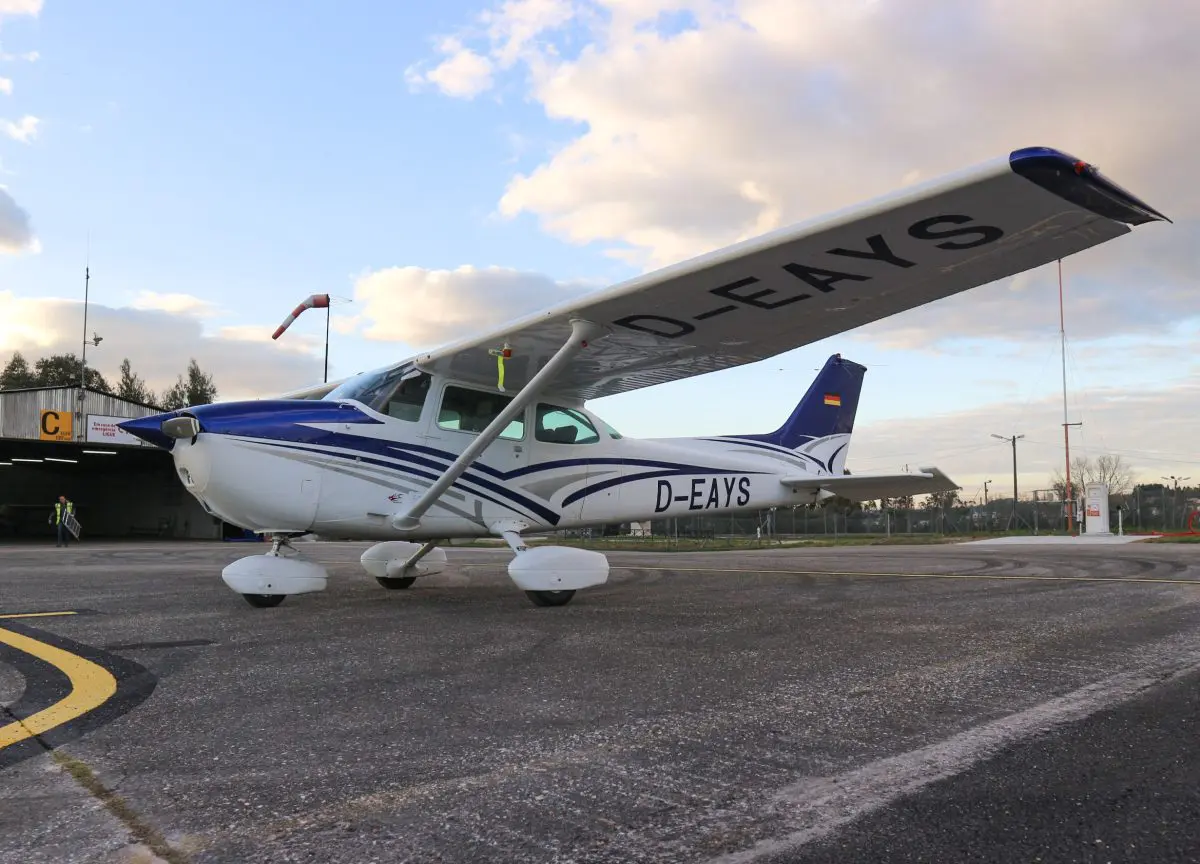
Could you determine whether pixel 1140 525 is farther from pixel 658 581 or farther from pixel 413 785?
pixel 413 785

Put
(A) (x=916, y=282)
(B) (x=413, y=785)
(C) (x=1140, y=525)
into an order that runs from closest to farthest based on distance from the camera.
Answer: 1. (B) (x=413, y=785)
2. (A) (x=916, y=282)
3. (C) (x=1140, y=525)

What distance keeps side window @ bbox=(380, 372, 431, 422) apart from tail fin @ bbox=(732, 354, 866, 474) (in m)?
4.89

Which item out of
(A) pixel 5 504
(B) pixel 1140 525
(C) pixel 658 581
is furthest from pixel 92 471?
(B) pixel 1140 525

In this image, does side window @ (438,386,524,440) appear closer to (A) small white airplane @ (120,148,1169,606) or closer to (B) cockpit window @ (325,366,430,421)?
(A) small white airplane @ (120,148,1169,606)

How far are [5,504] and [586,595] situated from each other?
45234mm

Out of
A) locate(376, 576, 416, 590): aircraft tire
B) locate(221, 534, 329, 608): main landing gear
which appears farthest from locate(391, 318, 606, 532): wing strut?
locate(376, 576, 416, 590): aircraft tire

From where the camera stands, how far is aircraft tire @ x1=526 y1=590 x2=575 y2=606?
711 centimetres

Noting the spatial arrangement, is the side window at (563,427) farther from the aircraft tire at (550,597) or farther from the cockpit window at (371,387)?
the aircraft tire at (550,597)

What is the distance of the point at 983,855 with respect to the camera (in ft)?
6.23

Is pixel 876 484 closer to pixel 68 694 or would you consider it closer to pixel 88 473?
pixel 68 694

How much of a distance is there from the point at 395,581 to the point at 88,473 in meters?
40.2

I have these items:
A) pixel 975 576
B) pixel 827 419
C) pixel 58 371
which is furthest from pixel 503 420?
pixel 58 371

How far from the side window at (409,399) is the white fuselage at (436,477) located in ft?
0.30

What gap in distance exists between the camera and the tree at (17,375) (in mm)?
69188
